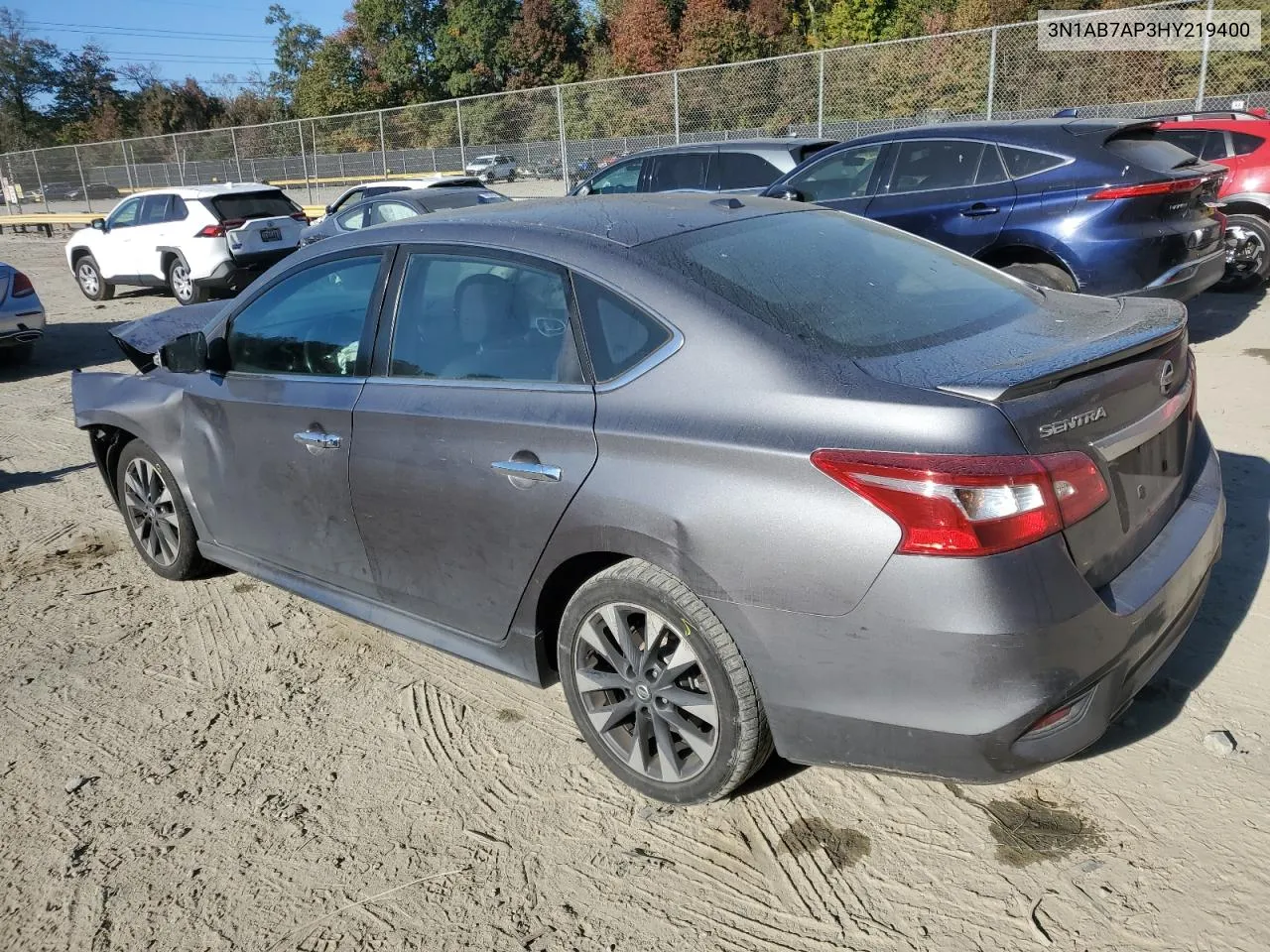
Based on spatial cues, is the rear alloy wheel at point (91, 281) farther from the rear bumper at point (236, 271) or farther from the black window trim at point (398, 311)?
the black window trim at point (398, 311)

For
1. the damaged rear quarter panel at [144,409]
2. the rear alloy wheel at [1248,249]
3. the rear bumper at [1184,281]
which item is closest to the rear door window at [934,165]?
the rear bumper at [1184,281]

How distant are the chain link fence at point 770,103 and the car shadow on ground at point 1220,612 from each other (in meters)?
9.87

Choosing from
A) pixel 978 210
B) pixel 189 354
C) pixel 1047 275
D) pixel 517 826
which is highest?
pixel 978 210

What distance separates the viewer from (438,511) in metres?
3.16

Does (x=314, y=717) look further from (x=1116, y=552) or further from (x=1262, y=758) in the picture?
(x=1262, y=758)

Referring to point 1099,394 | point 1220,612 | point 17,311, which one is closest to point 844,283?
point 1099,394

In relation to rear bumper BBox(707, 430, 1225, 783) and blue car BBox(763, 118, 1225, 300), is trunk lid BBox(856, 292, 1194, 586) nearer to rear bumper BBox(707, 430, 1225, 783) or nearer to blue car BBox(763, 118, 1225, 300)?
rear bumper BBox(707, 430, 1225, 783)

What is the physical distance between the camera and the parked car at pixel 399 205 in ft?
38.9

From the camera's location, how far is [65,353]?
11.4 meters

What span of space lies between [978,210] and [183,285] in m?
11.1

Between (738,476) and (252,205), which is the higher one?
(252,205)

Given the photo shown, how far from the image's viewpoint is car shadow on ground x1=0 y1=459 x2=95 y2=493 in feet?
21.5

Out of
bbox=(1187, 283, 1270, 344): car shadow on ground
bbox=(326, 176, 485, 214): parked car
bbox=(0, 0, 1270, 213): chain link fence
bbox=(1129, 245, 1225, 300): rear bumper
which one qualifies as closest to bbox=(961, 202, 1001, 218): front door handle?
bbox=(1129, 245, 1225, 300): rear bumper

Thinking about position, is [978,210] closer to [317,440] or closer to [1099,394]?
[1099,394]
